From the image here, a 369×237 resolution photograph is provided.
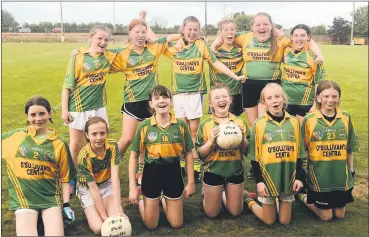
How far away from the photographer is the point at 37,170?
13.0 feet

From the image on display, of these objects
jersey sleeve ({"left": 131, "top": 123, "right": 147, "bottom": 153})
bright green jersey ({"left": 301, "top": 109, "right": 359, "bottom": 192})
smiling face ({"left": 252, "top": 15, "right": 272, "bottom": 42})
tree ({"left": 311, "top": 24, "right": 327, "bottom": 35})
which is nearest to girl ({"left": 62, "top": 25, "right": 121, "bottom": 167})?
jersey sleeve ({"left": 131, "top": 123, "right": 147, "bottom": 153})

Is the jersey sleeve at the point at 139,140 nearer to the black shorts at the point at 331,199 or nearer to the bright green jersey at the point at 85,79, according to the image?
the bright green jersey at the point at 85,79

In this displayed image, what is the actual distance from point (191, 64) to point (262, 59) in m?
0.98

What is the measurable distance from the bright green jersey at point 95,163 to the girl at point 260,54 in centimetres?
210

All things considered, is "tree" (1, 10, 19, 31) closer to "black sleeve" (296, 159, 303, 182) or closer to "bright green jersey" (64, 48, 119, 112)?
"bright green jersey" (64, 48, 119, 112)

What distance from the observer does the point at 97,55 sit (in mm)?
5148

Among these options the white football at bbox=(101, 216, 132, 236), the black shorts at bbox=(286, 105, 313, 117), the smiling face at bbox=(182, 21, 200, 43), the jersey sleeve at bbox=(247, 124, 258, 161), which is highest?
the smiling face at bbox=(182, 21, 200, 43)

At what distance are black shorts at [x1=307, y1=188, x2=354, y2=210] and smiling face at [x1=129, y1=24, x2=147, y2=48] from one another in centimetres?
281

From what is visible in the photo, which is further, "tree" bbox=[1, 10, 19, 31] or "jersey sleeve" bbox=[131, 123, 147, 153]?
"tree" bbox=[1, 10, 19, 31]

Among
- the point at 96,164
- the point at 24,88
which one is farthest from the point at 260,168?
the point at 24,88

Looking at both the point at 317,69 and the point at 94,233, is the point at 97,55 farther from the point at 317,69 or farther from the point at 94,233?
the point at 317,69

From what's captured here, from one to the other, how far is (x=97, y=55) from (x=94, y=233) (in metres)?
2.20

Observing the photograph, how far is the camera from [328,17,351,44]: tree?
1496 inches

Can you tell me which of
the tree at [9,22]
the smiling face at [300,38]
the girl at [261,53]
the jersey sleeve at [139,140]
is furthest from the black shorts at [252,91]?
the tree at [9,22]
